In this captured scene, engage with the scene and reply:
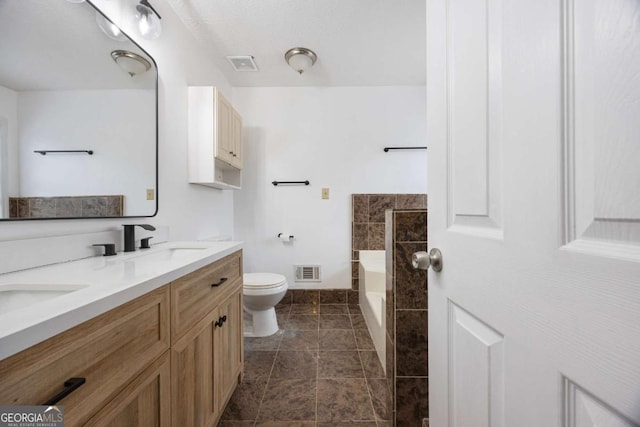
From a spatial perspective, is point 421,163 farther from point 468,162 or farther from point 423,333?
point 468,162

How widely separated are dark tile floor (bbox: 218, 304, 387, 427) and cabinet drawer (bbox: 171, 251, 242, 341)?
25.1 inches

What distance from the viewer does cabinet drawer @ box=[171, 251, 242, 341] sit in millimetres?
804

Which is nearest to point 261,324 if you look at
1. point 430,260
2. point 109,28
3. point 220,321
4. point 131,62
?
point 220,321

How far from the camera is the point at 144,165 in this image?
1.32 meters

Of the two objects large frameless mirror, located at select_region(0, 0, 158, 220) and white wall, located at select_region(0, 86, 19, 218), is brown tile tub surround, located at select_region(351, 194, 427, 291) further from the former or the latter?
white wall, located at select_region(0, 86, 19, 218)

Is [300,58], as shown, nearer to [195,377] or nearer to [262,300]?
[262,300]

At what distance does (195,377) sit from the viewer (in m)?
0.91

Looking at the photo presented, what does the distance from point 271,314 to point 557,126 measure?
209cm

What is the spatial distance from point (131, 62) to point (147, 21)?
9.0 inches

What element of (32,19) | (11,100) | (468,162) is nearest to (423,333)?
(468,162)

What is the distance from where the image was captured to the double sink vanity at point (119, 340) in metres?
0.43

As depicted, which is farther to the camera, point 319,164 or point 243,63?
point 319,164

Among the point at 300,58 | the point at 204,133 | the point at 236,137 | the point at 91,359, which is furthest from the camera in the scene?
the point at 236,137

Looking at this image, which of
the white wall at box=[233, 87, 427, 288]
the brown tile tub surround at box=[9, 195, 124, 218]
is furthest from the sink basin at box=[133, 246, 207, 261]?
the white wall at box=[233, 87, 427, 288]
